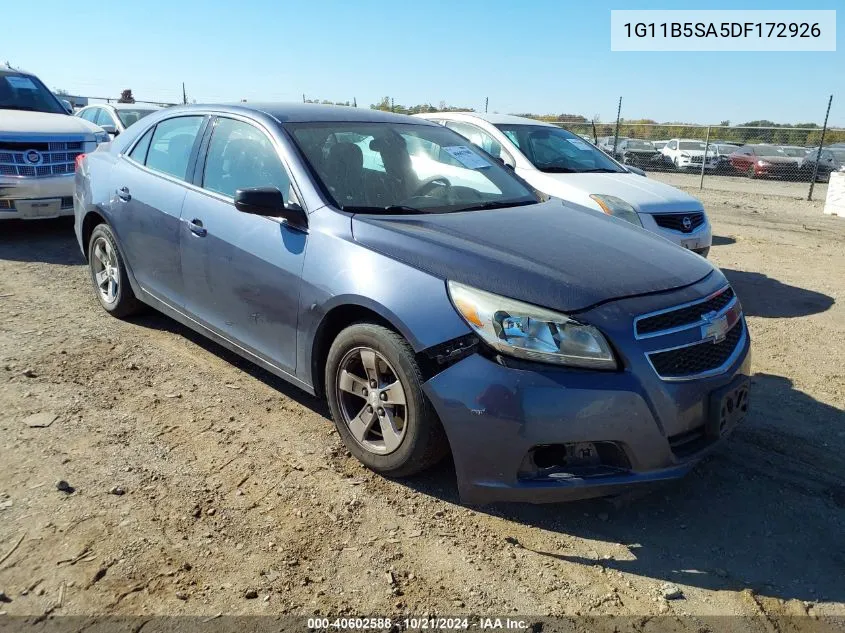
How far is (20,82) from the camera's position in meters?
9.03

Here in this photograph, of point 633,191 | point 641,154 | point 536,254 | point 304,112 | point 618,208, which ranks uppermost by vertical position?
point 304,112

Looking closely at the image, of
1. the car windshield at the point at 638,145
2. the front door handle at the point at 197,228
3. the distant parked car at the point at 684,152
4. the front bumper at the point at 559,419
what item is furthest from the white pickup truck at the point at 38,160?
the distant parked car at the point at 684,152

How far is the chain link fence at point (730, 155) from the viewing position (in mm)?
19750

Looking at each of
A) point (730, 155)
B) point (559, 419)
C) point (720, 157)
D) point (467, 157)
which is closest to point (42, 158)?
point (467, 157)

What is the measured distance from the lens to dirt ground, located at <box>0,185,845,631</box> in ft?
8.27

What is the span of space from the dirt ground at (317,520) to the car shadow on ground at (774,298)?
185 cm

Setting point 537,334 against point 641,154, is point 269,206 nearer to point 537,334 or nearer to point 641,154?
point 537,334

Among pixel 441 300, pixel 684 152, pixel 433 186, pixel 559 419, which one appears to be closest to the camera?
pixel 559 419

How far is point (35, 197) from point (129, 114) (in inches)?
214

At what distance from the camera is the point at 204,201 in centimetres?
405

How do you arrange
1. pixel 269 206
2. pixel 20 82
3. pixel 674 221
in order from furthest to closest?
pixel 20 82 < pixel 674 221 < pixel 269 206

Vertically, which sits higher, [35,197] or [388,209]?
[388,209]

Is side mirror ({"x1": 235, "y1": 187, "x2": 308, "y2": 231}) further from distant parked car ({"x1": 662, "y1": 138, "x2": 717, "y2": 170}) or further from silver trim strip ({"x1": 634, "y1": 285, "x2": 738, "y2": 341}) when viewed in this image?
distant parked car ({"x1": 662, "y1": 138, "x2": 717, "y2": 170})

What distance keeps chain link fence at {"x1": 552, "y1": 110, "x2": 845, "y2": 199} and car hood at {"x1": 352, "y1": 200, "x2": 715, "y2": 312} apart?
16.1m
